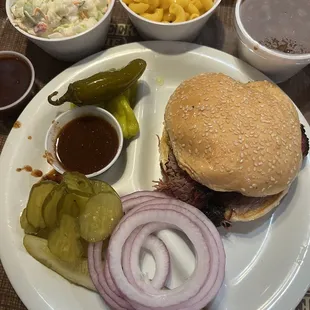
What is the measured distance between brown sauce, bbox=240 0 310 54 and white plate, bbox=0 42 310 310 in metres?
0.17

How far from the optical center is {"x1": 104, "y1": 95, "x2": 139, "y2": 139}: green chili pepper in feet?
6.53

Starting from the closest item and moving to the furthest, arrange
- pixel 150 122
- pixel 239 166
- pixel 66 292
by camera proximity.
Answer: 1. pixel 239 166
2. pixel 66 292
3. pixel 150 122

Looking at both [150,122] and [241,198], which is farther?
[150,122]

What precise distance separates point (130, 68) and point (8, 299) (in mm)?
1229

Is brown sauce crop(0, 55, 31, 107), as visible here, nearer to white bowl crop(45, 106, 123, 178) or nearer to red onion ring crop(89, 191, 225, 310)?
white bowl crop(45, 106, 123, 178)

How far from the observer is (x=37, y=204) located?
172cm

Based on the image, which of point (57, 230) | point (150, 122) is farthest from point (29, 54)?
point (57, 230)

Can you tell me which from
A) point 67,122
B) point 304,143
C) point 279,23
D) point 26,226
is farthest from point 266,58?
point 26,226

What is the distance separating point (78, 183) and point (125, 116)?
1.51 feet

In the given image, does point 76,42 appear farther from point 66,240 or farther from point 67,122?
point 66,240

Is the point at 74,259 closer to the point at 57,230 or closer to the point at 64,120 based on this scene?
the point at 57,230

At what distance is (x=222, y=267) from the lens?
164 centimetres

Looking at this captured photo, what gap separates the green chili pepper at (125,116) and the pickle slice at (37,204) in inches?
17.8

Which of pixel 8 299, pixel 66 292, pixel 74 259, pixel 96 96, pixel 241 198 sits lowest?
pixel 8 299
